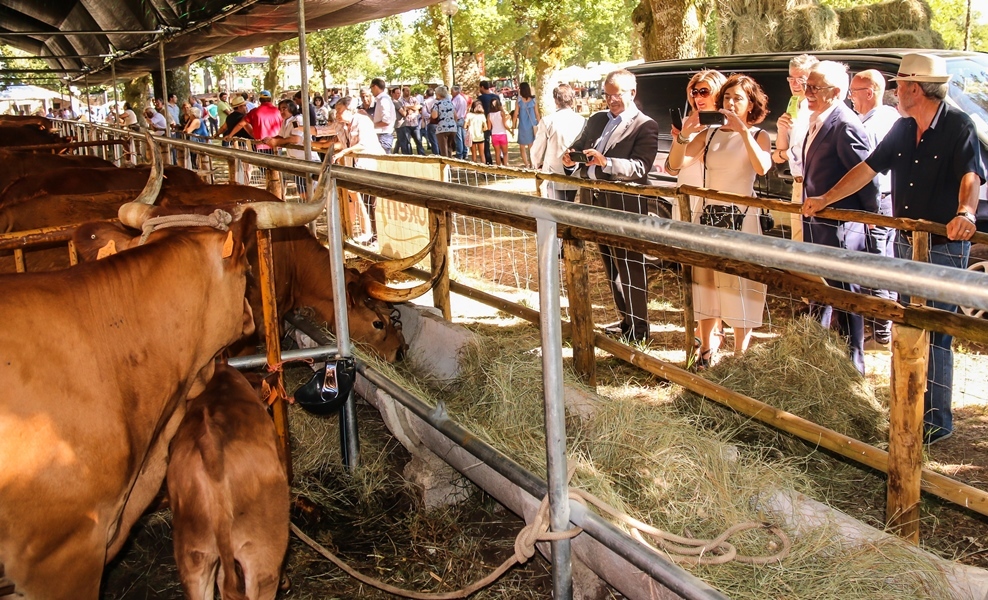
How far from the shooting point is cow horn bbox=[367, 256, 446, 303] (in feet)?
17.1

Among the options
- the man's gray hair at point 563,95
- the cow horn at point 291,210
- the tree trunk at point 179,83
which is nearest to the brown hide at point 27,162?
the man's gray hair at point 563,95

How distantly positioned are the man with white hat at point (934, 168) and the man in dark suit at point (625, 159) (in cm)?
169

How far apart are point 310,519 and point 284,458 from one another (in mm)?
308

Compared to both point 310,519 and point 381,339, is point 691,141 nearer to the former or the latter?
point 381,339

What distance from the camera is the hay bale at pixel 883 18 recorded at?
17844 millimetres

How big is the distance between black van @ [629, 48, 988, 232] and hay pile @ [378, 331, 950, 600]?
12.5ft

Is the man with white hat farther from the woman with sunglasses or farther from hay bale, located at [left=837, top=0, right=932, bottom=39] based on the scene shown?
hay bale, located at [left=837, top=0, right=932, bottom=39]

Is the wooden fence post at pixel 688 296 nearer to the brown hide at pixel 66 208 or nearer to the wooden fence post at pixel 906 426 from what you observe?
the wooden fence post at pixel 906 426

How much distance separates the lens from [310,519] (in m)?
3.84

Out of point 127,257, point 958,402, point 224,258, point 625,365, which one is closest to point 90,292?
point 127,257

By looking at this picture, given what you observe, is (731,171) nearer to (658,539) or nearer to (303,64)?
(303,64)

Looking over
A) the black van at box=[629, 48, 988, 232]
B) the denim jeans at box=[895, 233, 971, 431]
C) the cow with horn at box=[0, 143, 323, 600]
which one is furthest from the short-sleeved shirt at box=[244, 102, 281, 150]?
the denim jeans at box=[895, 233, 971, 431]

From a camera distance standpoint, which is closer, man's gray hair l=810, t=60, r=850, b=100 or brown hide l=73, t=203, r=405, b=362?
brown hide l=73, t=203, r=405, b=362

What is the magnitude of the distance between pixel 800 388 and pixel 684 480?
6.50ft
